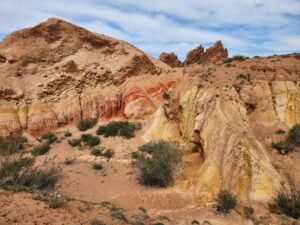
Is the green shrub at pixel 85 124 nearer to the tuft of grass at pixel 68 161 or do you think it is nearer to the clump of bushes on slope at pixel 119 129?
the clump of bushes on slope at pixel 119 129

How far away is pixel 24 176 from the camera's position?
1252 cm

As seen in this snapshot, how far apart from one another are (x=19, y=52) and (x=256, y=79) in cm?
1435

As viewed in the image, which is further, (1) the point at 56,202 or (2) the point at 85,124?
(2) the point at 85,124

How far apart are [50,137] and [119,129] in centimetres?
384

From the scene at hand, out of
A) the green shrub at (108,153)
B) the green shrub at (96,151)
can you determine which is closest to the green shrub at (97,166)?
the green shrub at (108,153)

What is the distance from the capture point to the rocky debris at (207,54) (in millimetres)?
42062

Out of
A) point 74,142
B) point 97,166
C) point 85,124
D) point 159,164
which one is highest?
point 85,124

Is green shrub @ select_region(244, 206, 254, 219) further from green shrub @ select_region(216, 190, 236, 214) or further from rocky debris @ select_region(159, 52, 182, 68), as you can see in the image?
rocky debris @ select_region(159, 52, 182, 68)

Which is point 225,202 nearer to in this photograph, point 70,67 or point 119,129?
point 119,129

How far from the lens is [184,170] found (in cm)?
1483

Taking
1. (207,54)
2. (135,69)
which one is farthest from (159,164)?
(207,54)

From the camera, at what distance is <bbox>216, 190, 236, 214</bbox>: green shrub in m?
11.9

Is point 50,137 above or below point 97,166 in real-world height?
above

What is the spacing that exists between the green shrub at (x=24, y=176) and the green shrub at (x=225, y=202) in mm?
5746
